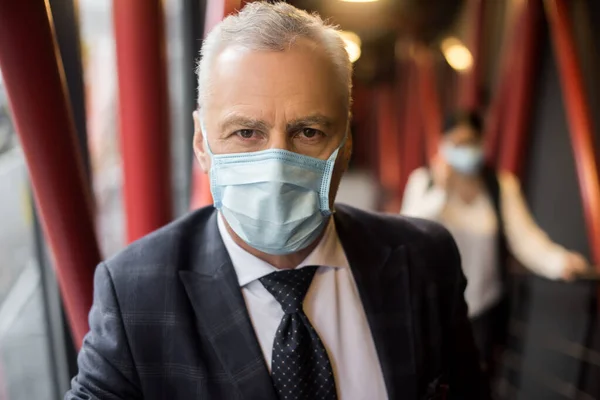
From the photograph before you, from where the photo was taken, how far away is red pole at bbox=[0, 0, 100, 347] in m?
1.04

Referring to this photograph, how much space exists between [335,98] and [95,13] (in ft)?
5.37

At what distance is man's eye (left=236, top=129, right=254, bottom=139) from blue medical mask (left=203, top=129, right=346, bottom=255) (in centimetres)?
4

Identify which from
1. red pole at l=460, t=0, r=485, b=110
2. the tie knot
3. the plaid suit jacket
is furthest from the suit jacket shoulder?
red pole at l=460, t=0, r=485, b=110

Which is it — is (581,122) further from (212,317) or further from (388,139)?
(388,139)

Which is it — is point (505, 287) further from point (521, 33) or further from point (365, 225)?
point (521, 33)

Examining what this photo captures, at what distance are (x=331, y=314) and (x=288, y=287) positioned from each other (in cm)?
13

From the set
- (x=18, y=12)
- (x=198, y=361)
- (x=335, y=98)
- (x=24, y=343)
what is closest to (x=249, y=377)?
(x=198, y=361)

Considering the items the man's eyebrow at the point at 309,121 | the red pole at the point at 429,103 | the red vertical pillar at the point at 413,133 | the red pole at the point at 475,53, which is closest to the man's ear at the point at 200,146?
the man's eyebrow at the point at 309,121

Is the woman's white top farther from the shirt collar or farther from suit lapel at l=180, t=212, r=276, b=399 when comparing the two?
suit lapel at l=180, t=212, r=276, b=399

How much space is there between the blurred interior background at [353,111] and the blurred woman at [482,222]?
333mm

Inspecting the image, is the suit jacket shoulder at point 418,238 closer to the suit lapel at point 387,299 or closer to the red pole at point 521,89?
the suit lapel at point 387,299

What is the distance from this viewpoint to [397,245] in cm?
136

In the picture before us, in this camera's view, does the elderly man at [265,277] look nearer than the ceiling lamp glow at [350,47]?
Yes

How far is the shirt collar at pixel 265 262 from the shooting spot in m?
1.19
